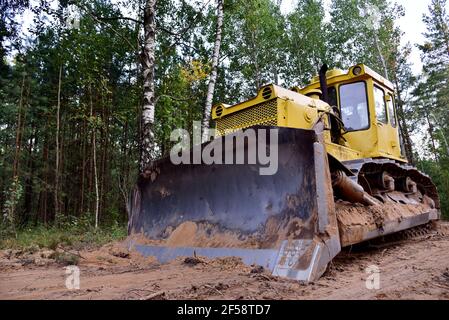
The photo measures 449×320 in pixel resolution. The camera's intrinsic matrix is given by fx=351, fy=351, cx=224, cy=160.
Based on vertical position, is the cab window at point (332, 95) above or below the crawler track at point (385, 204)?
above

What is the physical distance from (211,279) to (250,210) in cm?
106

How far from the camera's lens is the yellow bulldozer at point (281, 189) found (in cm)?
317

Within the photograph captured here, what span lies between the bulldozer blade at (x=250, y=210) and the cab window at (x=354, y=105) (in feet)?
8.72

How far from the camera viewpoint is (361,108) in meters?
5.76

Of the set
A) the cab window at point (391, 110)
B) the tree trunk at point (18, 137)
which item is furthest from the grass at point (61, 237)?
the cab window at point (391, 110)

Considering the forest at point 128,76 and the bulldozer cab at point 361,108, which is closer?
the bulldozer cab at point 361,108

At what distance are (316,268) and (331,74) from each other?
409 centimetres

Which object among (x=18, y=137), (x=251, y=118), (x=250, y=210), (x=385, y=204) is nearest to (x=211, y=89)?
(x=251, y=118)

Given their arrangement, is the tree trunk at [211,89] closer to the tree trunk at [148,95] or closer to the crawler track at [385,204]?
the tree trunk at [148,95]

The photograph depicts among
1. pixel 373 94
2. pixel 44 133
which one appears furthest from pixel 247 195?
pixel 44 133

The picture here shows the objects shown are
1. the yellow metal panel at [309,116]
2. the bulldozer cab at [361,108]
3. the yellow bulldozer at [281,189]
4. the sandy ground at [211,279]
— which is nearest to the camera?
the sandy ground at [211,279]
